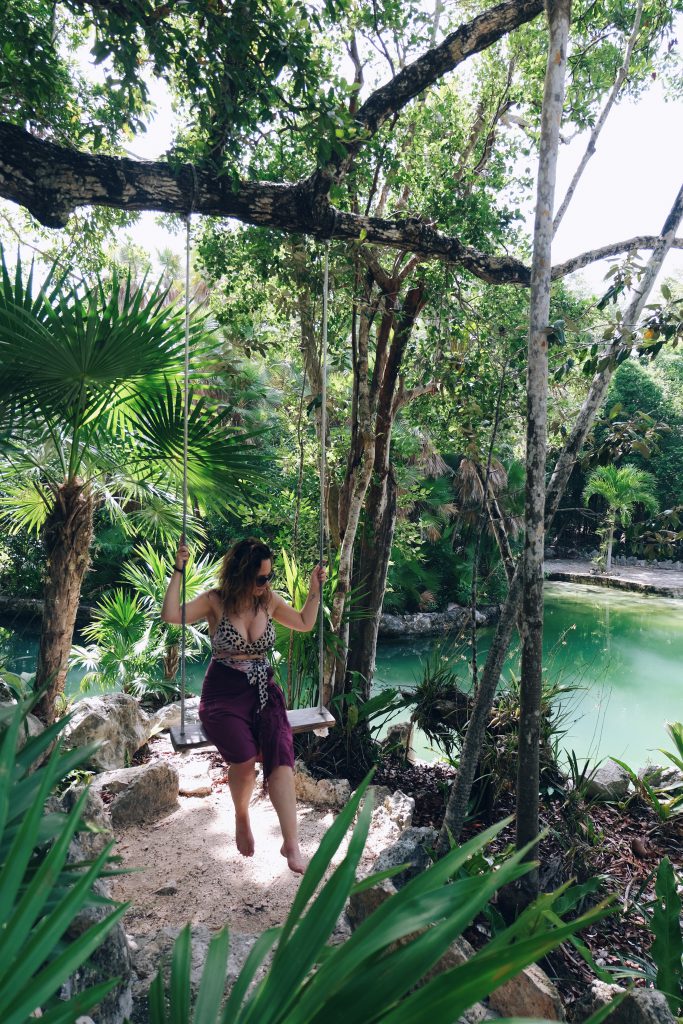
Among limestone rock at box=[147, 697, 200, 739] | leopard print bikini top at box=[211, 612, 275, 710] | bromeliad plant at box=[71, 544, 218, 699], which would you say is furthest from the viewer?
bromeliad plant at box=[71, 544, 218, 699]

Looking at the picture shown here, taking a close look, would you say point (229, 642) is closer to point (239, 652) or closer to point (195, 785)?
point (239, 652)

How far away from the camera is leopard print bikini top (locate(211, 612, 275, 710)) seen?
Result: 10.2 feet

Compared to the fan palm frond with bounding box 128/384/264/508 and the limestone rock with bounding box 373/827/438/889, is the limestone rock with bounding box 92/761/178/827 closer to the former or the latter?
the limestone rock with bounding box 373/827/438/889

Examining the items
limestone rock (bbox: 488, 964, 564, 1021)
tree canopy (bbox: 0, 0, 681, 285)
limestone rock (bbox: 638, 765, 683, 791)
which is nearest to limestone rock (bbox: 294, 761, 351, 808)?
limestone rock (bbox: 488, 964, 564, 1021)

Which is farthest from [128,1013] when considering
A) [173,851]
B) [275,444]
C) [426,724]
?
[275,444]

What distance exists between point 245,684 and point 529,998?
5.10 ft

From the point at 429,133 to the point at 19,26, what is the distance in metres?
2.81

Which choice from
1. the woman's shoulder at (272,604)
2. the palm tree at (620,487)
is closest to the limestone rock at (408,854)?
the woman's shoulder at (272,604)

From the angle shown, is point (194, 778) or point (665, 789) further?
point (665, 789)

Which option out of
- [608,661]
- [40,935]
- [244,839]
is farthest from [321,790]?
[608,661]

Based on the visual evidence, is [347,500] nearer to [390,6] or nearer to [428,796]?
[428,796]

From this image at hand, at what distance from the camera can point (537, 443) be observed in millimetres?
3254

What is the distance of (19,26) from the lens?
315 cm

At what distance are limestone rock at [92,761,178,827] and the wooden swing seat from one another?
1280 millimetres
